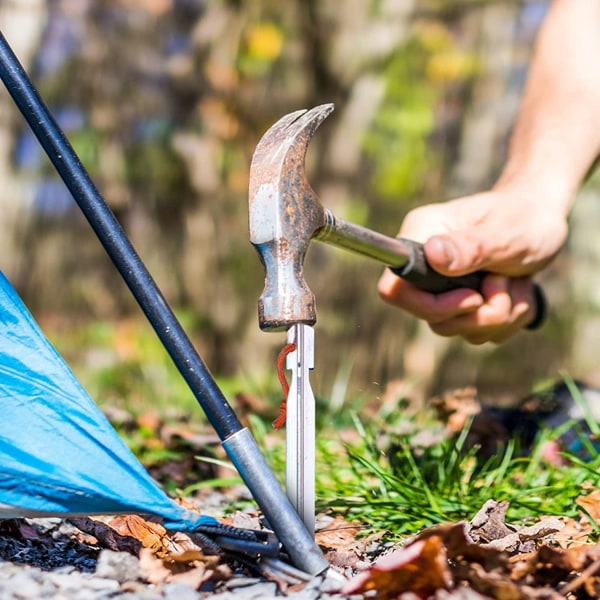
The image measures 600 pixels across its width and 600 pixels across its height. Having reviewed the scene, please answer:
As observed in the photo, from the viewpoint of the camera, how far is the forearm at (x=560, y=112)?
8.50 ft

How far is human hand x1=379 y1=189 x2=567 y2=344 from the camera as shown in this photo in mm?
2340

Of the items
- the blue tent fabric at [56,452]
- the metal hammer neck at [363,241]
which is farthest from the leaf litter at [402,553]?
the metal hammer neck at [363,241]

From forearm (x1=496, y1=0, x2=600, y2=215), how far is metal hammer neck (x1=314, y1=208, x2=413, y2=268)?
641 mm

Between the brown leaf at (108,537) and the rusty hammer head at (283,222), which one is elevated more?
the rusty hammer head at (283,222)

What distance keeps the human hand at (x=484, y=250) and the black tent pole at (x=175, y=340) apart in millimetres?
964

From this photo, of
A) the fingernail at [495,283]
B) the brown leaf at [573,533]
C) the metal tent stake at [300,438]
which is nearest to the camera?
the metal tent stake at [300,438]

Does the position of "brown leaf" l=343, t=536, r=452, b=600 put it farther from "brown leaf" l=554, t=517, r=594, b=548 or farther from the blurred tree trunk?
the blurred tree trunk

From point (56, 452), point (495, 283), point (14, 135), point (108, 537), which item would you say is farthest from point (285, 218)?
point (14, 135)

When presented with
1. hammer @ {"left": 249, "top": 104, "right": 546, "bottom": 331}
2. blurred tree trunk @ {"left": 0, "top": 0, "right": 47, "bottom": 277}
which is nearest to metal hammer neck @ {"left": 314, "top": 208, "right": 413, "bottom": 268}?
hammer @ {"left": 249, "top": 104, "right": 546, "bottom": 331}

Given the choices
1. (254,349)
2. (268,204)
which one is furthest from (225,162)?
(268,204)

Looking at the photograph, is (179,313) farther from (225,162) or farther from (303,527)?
(303,527)

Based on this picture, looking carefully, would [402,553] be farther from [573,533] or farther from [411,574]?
[573,533]

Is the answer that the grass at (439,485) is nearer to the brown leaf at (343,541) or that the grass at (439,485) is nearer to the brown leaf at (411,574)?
the brown leaf at (343,541)

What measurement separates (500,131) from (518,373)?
1.64 meters
